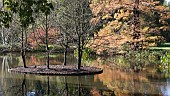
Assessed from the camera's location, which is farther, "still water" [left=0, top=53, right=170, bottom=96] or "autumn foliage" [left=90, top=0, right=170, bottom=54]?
"autumn foliage" [left=90, top=0, right=170, bottom=54]

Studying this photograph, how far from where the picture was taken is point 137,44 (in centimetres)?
3139

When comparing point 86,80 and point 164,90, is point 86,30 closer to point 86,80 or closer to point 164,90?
point 86,80

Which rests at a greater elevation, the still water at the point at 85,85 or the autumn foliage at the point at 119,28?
the autumn foliage at the point at 119,28

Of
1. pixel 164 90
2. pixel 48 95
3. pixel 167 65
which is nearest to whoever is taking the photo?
pixel 48 95

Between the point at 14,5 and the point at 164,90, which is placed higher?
the point at 14,5

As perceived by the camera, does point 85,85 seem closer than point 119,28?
Yes

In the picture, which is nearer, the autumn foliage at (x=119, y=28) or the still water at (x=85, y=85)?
the still water at (x=85, y=85)

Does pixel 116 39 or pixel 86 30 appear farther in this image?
pixel 116 39

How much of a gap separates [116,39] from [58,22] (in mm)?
7015

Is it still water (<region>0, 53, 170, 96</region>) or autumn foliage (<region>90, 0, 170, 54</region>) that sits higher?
autumn foliage (<region>90, 0, 170, 54</region>)

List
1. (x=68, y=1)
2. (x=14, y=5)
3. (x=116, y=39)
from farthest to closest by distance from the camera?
(x=116, y=39) → (x=68, y=1) → (x=14, y=5)

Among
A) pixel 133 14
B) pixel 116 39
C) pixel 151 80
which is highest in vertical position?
pixel 133 14

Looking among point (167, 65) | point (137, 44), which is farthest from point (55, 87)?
point (137, 44)

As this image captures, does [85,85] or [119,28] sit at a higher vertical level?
[119,28]
